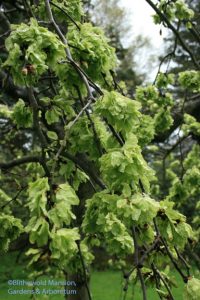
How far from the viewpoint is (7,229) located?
2912mm

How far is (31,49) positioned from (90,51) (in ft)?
1.50

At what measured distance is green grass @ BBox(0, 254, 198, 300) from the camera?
10063mm

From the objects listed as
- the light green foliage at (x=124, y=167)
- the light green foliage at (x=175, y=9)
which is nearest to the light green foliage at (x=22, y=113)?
the light green foliage at (x=124, y=167)

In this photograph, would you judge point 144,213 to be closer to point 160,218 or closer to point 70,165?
point 160,218

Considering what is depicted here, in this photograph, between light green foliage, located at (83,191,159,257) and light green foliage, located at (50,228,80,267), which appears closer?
light green foliage, located at (50,228,80,267)

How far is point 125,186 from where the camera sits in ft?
5.93

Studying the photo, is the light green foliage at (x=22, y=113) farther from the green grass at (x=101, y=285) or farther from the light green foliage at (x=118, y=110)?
the green grass at (x=101, y=285)

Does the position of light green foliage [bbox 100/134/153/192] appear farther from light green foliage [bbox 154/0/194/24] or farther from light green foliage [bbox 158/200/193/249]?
light green foliage [bbox 154/0/194/24]

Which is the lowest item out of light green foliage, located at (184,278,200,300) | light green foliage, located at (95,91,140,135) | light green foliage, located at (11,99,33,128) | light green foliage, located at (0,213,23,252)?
light green foliage, located at (184,278,200,300)

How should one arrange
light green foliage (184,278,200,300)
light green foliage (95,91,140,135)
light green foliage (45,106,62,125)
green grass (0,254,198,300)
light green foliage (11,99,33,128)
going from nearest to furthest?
1. light green foliage (184,278,200,300)
2. light green foliage (95,91,140,135)
3. light green foliage (45,106,62,125)
4. light green foliage (11,99,33,128)
5. green grass (0,254,198,300)

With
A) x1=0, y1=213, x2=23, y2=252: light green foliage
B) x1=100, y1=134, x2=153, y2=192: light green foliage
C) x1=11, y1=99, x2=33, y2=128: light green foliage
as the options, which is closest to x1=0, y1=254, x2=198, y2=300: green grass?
x1=0, y1=213, x2=23, y2=252: light green foliage

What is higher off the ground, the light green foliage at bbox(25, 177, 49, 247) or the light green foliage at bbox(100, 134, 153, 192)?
the light green foliage at bbox(100, 134, 153, 192)

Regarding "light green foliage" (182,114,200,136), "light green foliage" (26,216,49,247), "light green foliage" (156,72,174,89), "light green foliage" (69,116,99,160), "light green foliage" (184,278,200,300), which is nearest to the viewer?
"light green foliage" (26,216,49,247)

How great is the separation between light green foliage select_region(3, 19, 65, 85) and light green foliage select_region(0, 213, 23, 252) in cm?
112
